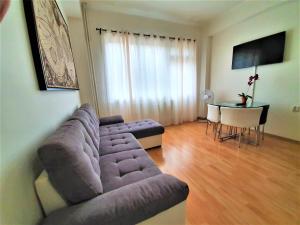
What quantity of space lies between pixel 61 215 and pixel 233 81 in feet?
13.7

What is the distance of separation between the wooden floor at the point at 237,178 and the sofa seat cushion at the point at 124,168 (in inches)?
23.3

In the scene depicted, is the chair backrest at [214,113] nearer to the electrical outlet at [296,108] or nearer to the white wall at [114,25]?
the electrical outlet at [296,108]

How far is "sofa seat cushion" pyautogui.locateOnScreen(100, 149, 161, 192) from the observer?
1109 mm

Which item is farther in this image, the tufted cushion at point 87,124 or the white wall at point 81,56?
the white wall at point 81,56

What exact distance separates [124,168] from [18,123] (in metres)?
0.85

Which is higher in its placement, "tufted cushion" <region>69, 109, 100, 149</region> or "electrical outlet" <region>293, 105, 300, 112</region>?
"tufted cushion" <region>69, 109, 100, 149</region>

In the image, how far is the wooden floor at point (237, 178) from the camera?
1288 millimetres

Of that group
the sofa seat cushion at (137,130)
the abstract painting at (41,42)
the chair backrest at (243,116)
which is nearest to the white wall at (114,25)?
the sofa seat cushion at (137,130)

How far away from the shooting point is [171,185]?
92cm

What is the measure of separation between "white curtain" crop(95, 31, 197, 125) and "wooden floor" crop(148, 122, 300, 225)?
127cm

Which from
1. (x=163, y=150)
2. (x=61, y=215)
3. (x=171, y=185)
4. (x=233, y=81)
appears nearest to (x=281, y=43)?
(x=233, y=81)

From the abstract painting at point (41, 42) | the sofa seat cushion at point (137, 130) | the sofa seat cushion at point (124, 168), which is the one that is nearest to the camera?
the abstract painting at point (41, 42)

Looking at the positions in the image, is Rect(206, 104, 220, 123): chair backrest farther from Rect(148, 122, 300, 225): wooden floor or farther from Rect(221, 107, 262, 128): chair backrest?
Rect(148, 122, 300, 225): wooden floor

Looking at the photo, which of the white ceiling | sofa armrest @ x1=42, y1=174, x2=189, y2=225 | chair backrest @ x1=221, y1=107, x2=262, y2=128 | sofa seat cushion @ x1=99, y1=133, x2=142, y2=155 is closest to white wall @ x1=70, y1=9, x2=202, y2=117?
the white ceiling
